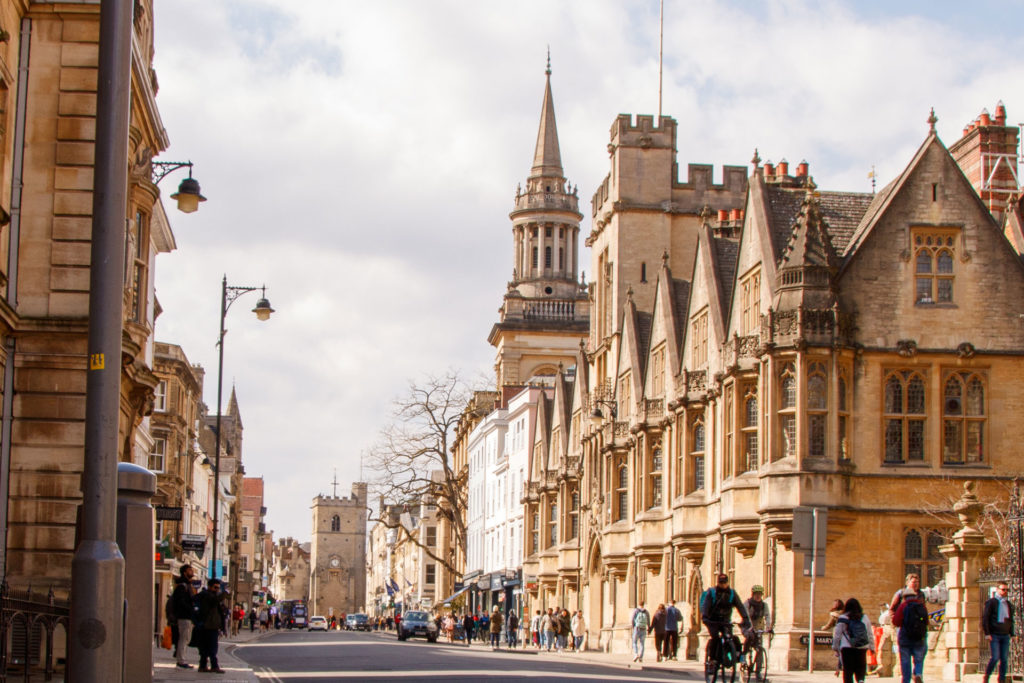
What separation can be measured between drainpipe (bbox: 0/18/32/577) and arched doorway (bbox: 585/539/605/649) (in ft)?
112

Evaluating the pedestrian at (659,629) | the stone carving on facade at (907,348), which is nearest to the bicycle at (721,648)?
the stone carving on facade at (907,348)

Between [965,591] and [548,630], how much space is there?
31.1 metres

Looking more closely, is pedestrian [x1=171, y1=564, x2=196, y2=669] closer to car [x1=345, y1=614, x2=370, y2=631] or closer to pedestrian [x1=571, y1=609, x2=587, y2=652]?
pedestrian [x1=571, y1=609, x2=587, y2=652]

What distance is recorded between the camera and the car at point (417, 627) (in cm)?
6391

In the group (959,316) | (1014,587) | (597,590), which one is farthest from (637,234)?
(1014,587)

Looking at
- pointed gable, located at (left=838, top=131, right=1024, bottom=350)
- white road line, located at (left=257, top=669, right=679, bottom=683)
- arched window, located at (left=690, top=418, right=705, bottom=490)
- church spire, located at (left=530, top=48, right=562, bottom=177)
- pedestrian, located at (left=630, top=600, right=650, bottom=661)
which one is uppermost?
church spire, located at (left=530, top=48, right=562, bottom=177)

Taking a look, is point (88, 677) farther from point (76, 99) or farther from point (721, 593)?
point (76, 99)

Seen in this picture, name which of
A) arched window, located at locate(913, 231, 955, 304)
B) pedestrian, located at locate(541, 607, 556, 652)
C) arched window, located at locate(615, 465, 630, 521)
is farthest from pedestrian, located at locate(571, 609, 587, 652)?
arched window, located at locate(913, 231, 955, 304)

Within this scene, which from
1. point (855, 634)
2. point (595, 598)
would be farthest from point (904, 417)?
point (595, 598)

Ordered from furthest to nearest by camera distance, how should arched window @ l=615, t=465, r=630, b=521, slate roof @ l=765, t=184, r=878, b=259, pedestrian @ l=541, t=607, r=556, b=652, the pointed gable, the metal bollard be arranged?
pedestrian @ l=541, t=607, r=556, b=652 < arched window @ l=615, t=465, r=630, b=521 < slate roof @ l=765, t=184, r=878, b=259 < the pointed gable < the metal bollard

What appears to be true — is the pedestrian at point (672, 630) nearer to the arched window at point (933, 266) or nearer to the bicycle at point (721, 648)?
the arched window at point (933, 266)

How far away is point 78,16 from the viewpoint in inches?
909

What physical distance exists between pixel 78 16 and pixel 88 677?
15.6 metres

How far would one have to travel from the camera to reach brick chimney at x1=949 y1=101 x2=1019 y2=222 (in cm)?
4319
